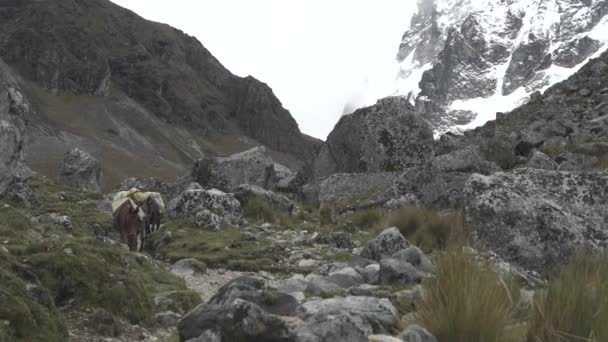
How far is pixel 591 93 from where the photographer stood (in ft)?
121

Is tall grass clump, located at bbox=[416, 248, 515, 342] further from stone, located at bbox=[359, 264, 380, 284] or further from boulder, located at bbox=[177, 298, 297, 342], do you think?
stone, located at bbox=[359, 264, 380, 284]

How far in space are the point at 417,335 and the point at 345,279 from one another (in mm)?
4299

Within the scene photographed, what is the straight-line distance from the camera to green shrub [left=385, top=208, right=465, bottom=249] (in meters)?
13.5

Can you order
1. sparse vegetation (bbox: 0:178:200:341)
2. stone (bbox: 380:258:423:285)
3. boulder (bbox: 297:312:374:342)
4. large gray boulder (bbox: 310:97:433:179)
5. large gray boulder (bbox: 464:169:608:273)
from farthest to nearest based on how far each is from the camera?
large gray boulder (bbox: 310:97:433:179) < large gray boulder (bbox: 464:169:608:273) < stone (bbox: 380:258:423:285) < sparse vegetation (bbox: 0:178:200:341) < boulder (bbox: 297:312:374:342)

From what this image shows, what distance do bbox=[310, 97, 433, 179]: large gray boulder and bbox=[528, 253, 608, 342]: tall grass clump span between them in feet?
86.9

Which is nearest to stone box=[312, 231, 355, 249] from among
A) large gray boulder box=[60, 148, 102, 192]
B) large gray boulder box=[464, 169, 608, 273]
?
large gray boulder box=[464, 169, 608, 273]

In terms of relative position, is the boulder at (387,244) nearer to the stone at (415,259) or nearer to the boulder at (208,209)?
the stone at (415,259)

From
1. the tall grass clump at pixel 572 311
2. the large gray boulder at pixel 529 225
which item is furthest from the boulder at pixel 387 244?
the tall grass clump at pixel 572 311

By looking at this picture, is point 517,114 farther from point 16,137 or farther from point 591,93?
point 16,137

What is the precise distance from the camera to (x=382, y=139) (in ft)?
105

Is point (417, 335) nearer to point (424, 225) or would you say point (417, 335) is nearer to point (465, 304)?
point (465, 304)

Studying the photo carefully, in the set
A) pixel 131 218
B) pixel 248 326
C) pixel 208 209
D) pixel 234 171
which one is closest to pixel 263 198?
pixel 208 209

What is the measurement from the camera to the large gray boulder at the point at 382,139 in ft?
105

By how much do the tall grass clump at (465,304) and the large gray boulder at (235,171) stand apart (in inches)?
1111
